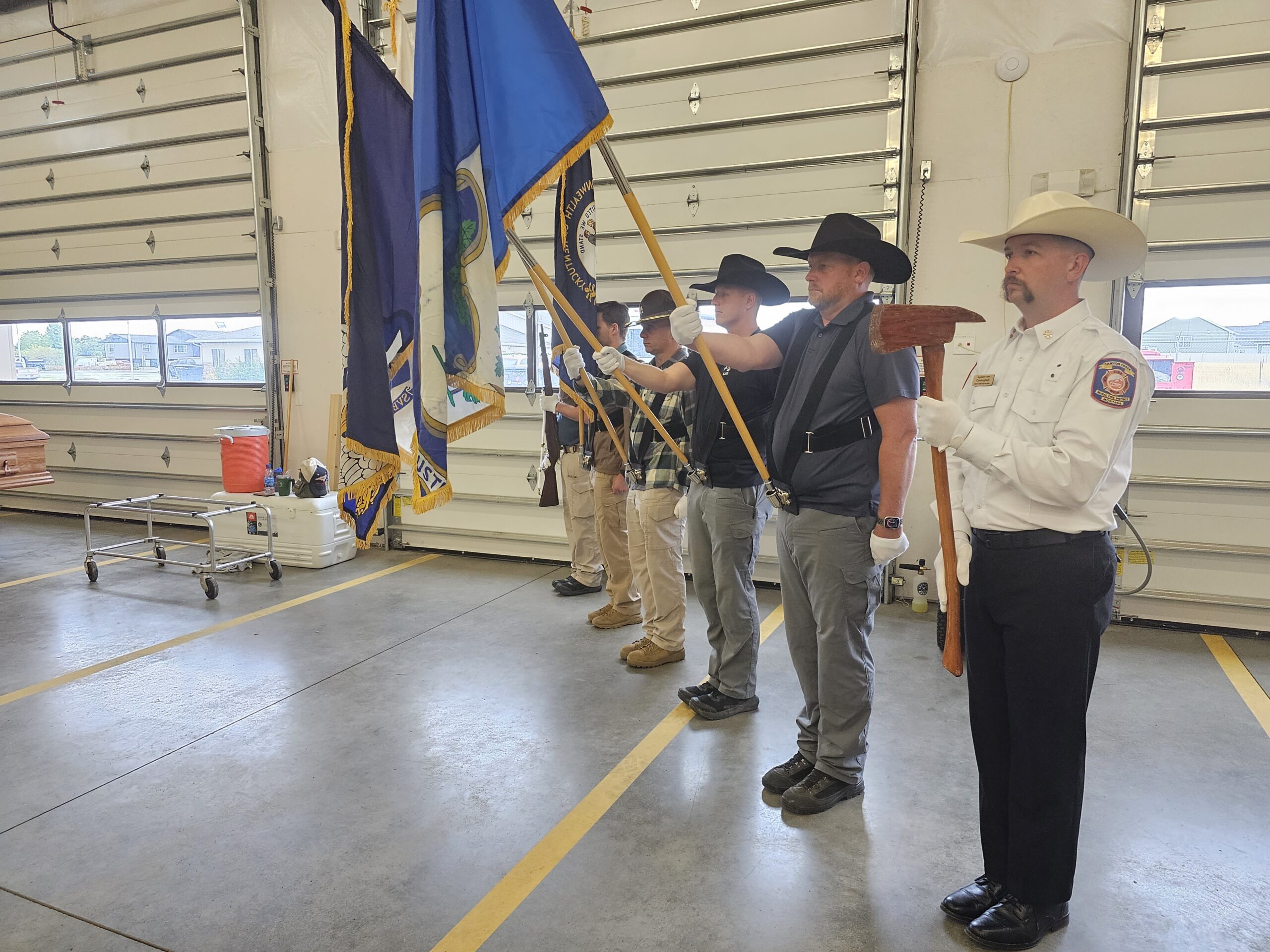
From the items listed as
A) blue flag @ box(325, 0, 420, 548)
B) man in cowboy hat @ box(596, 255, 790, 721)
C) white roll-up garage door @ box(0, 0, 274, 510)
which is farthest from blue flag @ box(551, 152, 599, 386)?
white roll-up garage door @ box(0, 0, 274, 510)

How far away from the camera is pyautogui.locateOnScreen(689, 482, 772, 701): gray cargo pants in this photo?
12.4 ft

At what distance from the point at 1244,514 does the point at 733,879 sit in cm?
447

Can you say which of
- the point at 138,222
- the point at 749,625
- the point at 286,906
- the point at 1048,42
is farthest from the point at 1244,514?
the point at 138,222

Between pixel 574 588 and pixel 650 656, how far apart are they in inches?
67.3

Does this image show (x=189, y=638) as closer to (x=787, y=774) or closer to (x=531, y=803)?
(x=531, y=803)

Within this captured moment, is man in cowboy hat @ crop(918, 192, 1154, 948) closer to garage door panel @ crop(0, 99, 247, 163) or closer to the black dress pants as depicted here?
the black dress pants

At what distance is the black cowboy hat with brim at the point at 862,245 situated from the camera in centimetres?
284

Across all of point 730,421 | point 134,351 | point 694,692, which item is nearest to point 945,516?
point 730,421

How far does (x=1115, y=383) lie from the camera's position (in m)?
2.05

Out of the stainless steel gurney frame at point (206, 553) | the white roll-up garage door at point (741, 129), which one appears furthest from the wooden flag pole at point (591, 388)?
the stainless steel gurney frame at point (206, 553)

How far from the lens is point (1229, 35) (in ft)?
16.2

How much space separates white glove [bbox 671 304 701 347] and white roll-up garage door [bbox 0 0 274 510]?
655 cm

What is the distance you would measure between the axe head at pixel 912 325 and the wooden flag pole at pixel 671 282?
0.65 m

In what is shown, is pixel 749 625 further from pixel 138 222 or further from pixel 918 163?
pixel 138 222
